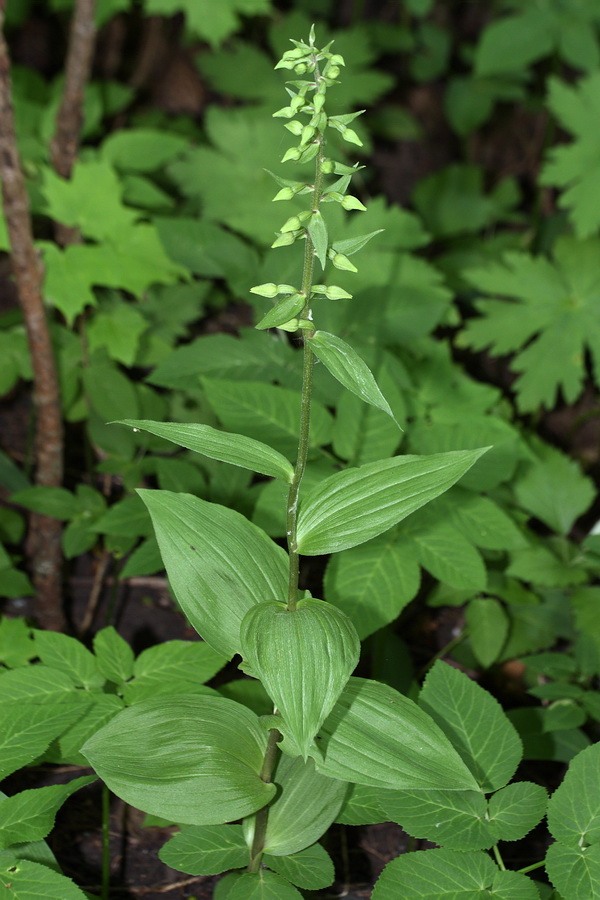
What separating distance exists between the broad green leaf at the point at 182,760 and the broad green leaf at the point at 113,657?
0.30m

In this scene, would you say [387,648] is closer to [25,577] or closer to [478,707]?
[478,707]

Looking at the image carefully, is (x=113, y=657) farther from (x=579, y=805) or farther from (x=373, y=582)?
(x=579, y=805)

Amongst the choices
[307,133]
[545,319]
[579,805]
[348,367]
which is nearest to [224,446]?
[348,367]

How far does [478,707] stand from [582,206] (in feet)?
7.97

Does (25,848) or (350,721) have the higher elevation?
(350,721)

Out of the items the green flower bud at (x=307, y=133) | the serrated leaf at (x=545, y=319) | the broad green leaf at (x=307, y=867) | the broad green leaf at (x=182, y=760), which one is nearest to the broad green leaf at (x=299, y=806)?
the broad green leaf at (x=307, y=867)

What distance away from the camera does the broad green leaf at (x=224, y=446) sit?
4.80 ft

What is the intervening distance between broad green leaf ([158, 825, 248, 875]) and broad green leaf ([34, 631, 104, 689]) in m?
0.43

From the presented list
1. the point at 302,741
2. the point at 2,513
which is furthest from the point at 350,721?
the point at 2,513

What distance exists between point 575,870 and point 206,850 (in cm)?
78

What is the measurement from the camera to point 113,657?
6.79 feet

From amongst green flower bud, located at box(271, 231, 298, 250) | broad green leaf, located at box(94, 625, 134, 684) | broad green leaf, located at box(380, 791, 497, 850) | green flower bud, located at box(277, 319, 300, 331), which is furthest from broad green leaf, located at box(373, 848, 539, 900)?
green flower bud, located at box(271, 231, 298, 250)

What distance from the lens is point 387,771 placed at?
Answer: 5.41ft

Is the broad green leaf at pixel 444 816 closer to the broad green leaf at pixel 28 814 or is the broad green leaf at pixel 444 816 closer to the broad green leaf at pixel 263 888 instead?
the broad green leaf at pixel 263 888
